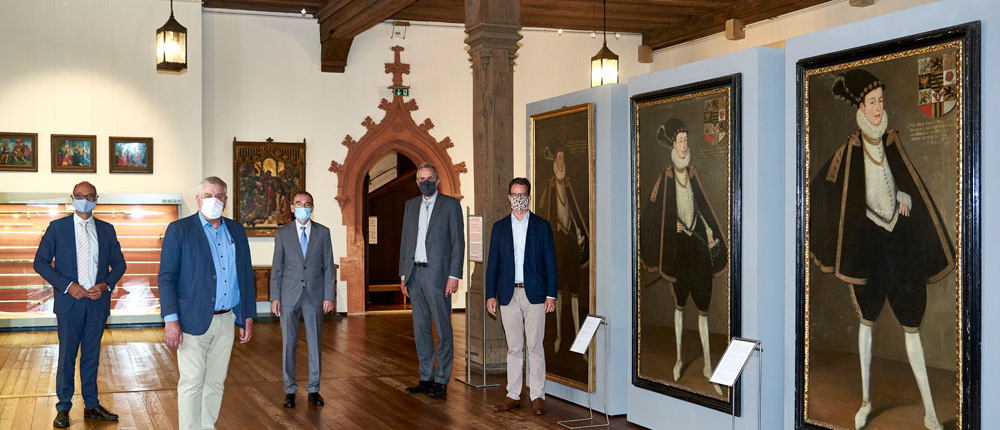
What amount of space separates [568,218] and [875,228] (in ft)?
9.58

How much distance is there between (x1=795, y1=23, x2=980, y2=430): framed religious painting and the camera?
4.18 m

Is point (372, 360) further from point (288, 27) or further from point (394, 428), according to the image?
point (288, 27)

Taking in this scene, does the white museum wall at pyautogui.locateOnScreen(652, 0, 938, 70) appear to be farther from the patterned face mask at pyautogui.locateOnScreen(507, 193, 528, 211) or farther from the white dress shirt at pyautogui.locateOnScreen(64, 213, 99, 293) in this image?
the white dress shirt at pyautogui.locateOnScreen(64, 213, 99, 293)

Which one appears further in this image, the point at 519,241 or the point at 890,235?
the point at 519,241

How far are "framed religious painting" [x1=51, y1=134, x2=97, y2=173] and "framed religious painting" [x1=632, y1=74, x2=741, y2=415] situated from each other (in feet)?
29.7

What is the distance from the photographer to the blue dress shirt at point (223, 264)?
17.0 ft

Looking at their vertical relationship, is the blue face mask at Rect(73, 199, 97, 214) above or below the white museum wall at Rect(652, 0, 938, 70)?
below

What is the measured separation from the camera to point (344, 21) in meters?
13.2

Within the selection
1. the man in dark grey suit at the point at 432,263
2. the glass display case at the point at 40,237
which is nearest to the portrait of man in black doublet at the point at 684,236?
the man in dark grey suit at the point at 432,263

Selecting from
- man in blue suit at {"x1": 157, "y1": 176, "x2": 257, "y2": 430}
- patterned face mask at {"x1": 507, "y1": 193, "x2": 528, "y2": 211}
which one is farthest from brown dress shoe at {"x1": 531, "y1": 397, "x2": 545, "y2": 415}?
man in blue suit at {"x1": 157, "y1": 176, "x2": 257, "y2": 430}

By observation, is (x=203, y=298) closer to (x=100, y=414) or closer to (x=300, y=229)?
(x=300, y=229)

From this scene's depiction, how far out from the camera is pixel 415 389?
25.5 ft

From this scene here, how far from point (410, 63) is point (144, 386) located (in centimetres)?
798
